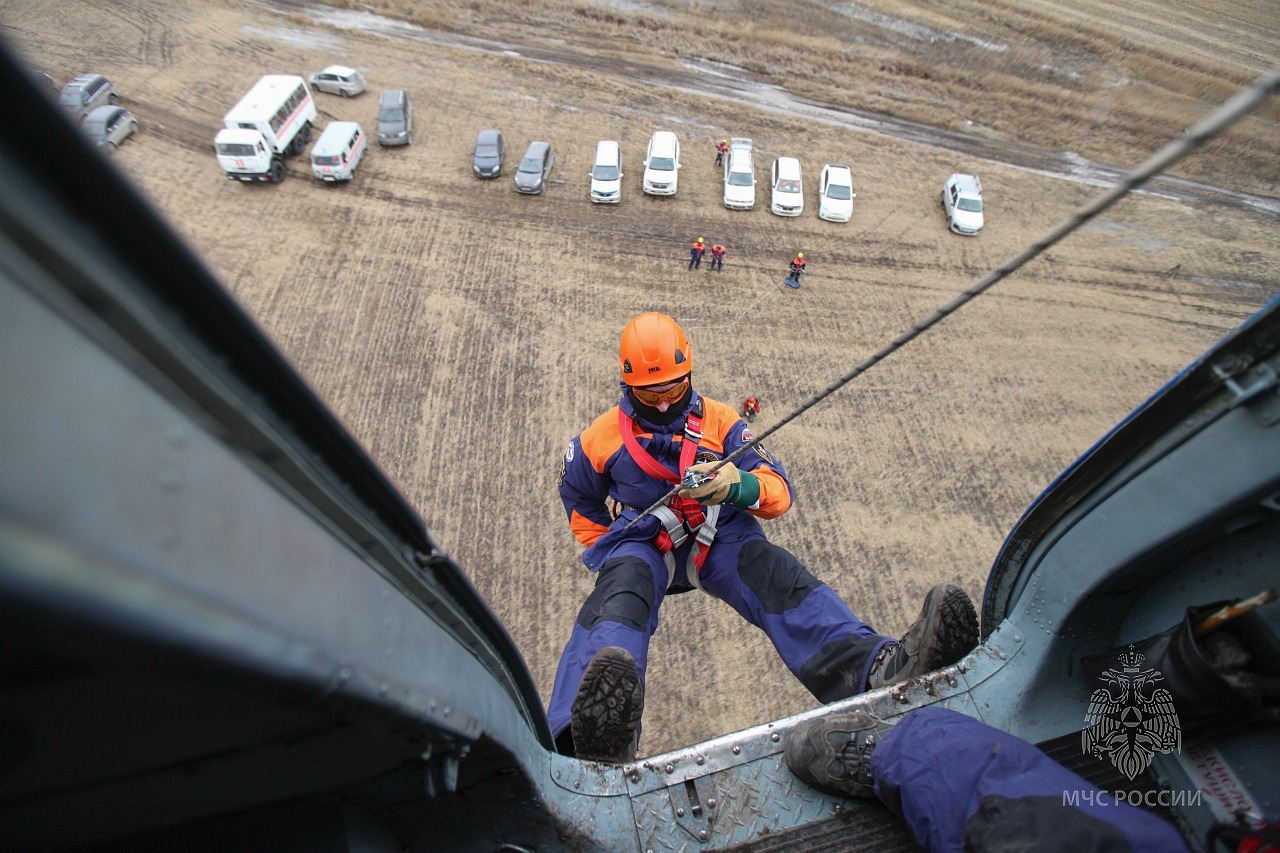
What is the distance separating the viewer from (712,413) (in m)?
4.30

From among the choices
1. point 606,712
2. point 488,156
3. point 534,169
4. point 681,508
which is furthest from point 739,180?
point 606,712

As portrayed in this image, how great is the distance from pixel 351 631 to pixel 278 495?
27cm

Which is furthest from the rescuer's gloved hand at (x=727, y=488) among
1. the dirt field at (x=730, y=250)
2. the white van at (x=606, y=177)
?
the white van at (x=606, y=177)

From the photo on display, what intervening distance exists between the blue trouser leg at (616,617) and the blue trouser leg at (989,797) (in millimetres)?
1167

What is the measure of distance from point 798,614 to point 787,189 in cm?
1106

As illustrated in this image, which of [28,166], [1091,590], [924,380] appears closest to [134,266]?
[28,166]

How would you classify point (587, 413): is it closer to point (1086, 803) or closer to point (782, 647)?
point (782, 647)

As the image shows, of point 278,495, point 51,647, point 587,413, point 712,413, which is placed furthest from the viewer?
point 587,413

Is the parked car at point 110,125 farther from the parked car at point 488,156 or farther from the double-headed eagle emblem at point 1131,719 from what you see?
the double-headed eagle emblem at point 1131,719

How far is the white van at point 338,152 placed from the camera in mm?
12547

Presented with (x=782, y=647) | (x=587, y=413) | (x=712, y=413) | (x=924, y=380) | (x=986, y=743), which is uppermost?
(x=986, y=743)

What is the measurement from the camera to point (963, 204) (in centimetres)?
1303

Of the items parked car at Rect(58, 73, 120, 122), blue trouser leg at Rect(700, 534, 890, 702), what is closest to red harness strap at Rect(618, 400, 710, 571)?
blue trouser leg at Rect(700, 534, 890, 702)

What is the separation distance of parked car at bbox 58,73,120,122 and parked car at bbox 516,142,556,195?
8050 millimetres
